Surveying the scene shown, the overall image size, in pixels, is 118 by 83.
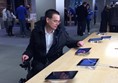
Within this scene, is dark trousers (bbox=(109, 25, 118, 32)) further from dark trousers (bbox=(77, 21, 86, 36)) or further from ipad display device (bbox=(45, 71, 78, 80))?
dark trousers (bbox=(77, 21, 86, 36))

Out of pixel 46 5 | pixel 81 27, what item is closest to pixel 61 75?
pixel 46 5

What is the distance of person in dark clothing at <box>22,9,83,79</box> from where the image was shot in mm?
3455

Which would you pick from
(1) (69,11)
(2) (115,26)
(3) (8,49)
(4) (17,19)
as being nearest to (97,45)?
(2) (115,26)

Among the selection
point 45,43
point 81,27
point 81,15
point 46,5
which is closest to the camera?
point 45,43

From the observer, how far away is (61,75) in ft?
8.01

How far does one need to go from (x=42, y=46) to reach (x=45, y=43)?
0.05 meters

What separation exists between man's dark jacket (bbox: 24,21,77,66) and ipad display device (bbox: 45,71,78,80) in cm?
99

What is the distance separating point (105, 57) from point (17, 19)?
904 centimetres

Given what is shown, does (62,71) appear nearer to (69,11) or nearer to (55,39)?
(55,39)

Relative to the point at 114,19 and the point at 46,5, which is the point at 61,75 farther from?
the point at 114,19

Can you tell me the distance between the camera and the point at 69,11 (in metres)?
16.2

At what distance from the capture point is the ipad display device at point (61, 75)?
2377 millimetres

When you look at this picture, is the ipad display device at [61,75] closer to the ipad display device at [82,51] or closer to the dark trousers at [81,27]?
the ipad display device at [82,51]

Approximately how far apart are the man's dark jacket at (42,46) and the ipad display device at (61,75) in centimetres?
99
